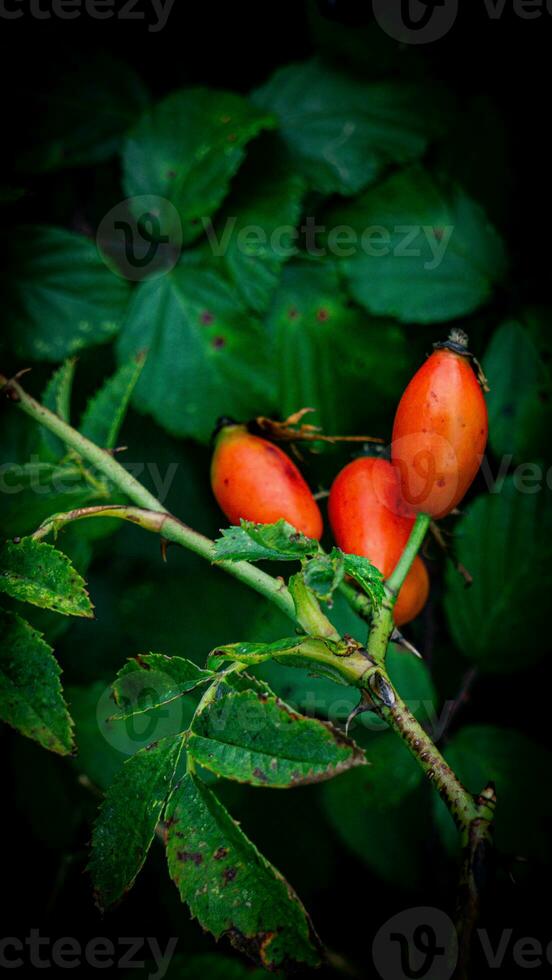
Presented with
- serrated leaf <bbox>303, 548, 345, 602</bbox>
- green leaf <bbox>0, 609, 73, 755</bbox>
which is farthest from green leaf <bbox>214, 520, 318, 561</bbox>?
green leaf <bbox>0, 609, 73, 755</bbox>

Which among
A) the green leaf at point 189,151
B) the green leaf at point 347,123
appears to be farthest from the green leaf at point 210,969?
the green leaf at point 347,123

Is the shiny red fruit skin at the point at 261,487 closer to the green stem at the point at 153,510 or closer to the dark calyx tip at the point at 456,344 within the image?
the green stem at the point at 153,510

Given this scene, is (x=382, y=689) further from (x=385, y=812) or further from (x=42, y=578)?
(x=385, y=812)

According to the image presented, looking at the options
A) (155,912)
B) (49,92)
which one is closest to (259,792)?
(155,912)

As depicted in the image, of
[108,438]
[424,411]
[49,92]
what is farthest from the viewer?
[49,92]

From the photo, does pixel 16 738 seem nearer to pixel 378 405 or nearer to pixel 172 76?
pixel 378 405
